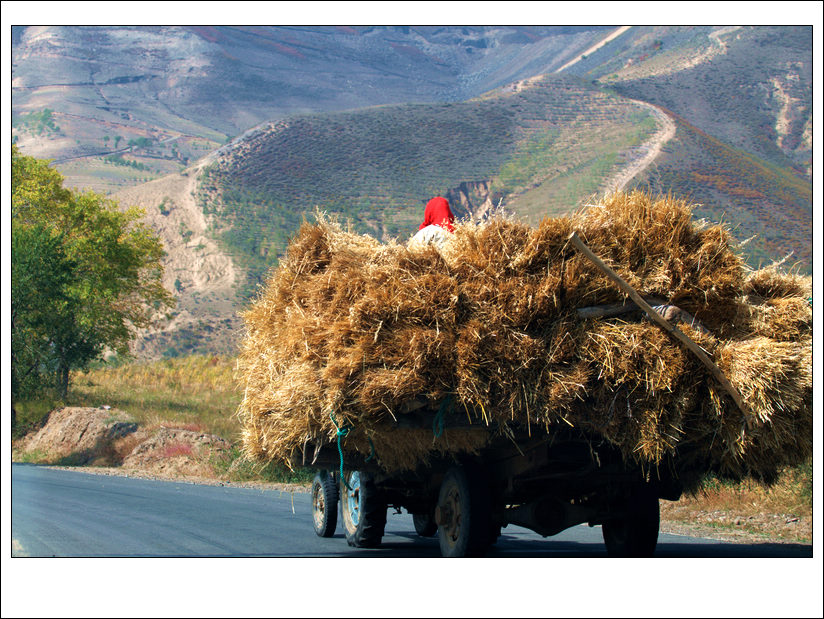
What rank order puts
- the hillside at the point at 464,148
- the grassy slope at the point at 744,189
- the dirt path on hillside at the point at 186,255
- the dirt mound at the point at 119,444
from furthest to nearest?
the dirt path on hillside at the point at 186,255 → the hillside at the point at 464,148 → the grassy slope at the point at 744,189 → the dirt mound at the point at 119,444

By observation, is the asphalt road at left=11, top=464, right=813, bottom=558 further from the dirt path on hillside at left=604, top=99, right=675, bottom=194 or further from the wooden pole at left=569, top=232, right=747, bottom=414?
the dirt path on hillside at left=604, top=99, right=675, bottom=194

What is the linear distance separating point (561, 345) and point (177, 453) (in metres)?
19.7

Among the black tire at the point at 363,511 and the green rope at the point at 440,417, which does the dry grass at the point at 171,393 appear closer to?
the black tire at the point at 363,511

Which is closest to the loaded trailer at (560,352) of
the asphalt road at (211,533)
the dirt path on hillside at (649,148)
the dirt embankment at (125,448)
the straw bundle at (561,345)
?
the straw bundle at (561,345)

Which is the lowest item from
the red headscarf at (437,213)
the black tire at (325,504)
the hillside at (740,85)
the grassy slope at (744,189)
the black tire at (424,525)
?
the black tire at (424,525)

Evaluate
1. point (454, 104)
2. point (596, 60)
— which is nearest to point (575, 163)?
point (454, 104)

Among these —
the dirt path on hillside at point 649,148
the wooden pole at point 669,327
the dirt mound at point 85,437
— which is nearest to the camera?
the wooden pole at point 669,327

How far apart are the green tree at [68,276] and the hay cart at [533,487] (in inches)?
981

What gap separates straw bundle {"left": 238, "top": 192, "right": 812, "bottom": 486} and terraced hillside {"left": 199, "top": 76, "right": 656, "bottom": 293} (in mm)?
42118

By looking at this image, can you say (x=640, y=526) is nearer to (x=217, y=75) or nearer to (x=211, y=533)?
A: (x=211, y=533)

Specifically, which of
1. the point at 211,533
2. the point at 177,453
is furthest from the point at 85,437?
the point at 211,533

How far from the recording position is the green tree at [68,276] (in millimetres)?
28797

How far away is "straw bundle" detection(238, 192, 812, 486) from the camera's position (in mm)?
5281

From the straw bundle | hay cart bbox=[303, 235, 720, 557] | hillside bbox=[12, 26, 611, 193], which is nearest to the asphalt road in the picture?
hay cart bbox=[303, 235, 720, 557]
